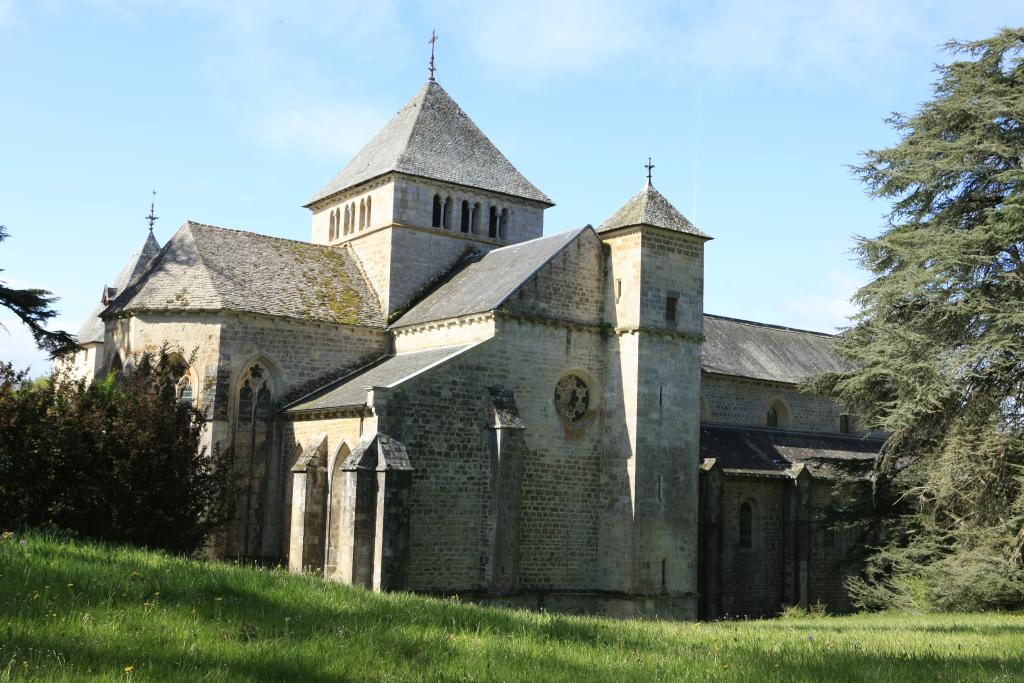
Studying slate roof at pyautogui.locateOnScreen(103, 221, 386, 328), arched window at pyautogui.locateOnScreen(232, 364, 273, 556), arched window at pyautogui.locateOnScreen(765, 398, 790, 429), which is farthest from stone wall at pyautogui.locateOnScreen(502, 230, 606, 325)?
A: arched window at pyautogui.locateOnScreen(765, 398, 790, 429)

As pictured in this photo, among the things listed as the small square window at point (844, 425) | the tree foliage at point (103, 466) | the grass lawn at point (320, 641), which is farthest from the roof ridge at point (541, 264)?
the small square window at point (844, 425)

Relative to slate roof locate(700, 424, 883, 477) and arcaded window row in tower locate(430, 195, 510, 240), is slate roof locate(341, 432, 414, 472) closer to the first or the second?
arcaded window row in tower locate(430, 195, 510, 240)

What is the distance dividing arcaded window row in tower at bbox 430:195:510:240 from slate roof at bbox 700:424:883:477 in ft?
29.3

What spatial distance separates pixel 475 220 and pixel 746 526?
12195 mm

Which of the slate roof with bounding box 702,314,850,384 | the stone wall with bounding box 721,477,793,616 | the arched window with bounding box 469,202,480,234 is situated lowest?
the stone wall with bounding box 721,477,793,616

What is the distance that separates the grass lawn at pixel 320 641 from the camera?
348 inches

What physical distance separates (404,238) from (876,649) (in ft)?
66.9

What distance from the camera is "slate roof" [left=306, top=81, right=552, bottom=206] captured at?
31.2 meters

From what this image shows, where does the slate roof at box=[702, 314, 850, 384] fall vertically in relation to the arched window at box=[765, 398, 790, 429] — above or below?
above

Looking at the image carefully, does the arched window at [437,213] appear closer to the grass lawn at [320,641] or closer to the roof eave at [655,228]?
the roof eave at [655,228]

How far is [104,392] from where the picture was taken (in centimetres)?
2098

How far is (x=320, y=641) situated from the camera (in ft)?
32.5

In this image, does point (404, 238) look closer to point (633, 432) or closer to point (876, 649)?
point (633, 432)

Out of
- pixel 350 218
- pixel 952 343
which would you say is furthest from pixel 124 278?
pixel 952 343
